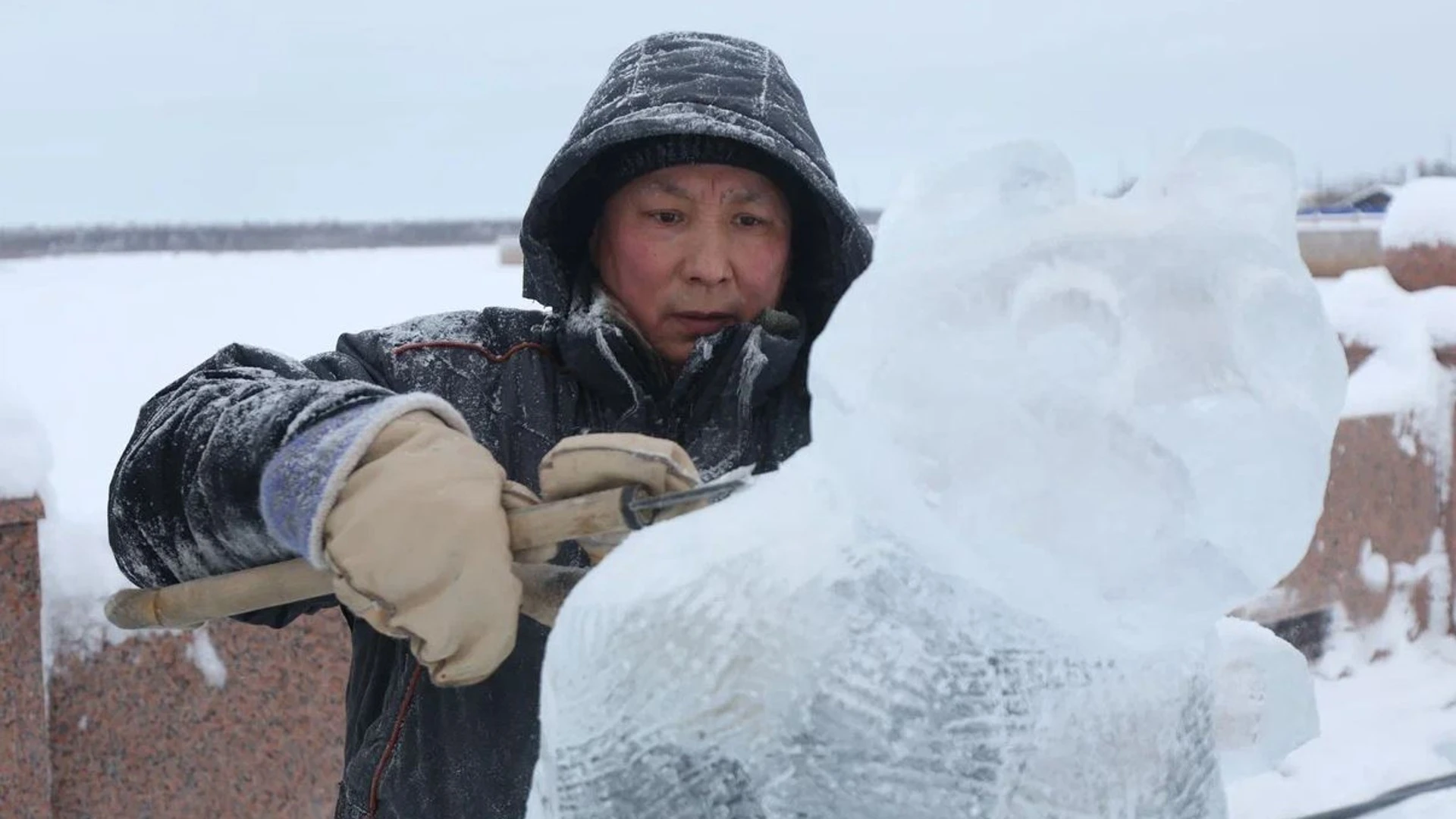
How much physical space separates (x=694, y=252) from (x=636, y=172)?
0.49 ft

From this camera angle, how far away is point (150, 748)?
110 inches

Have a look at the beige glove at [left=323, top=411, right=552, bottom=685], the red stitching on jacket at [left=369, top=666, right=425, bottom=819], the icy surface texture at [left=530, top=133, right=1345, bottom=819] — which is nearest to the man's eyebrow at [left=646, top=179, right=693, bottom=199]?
the red stitching on jacket at [left=369, top=666, right=425, bottom=819]

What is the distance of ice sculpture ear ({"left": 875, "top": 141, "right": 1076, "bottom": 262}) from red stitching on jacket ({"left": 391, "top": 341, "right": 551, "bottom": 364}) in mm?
1016

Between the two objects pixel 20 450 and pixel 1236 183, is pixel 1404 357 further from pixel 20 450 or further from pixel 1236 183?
pixel 1236 183

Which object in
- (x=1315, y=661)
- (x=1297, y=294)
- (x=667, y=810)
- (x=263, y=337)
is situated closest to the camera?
(x=1297, y=294)

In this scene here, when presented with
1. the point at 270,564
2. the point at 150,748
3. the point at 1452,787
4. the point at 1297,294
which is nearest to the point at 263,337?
the point at 150,748

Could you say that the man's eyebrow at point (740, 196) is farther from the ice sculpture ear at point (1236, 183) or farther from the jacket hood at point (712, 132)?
the ice sculpture ear at point (1236, 183)

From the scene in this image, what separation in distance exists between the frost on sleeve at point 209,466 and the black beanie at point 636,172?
0.52 meters

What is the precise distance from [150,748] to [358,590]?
214 centimetres

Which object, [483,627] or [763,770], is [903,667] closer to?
[763,770]

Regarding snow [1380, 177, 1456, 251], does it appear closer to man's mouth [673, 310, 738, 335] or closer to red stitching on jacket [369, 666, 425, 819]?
man's mouth [673, 310, 738, 335]

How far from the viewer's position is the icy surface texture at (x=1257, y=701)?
1001 millimetres

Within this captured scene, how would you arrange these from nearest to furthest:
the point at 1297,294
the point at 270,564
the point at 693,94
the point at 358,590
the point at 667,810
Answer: the point at 1297,294 < the point at 667,810 < the point at 358,590 < the point at 270,564 < the point at 693,94

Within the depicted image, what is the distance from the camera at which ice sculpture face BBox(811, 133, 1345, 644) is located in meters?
0.71
